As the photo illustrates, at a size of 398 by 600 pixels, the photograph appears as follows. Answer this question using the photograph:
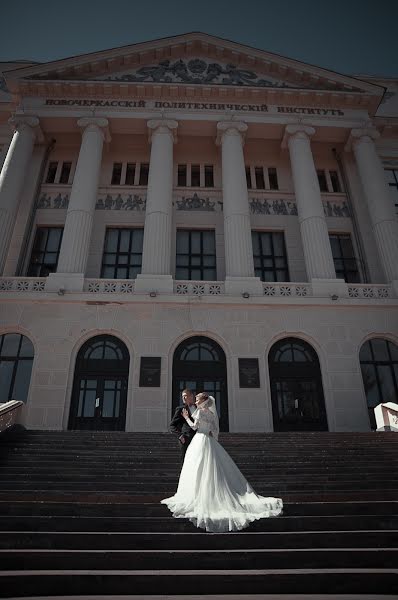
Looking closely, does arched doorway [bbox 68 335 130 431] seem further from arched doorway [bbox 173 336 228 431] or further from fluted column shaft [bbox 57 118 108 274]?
fluted column shaft [bbox 57 118 108 274]

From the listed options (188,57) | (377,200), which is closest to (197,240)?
(377,200)

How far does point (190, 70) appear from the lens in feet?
76.6

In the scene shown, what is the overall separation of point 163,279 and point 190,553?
522 inches

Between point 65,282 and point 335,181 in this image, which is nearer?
point 65,282

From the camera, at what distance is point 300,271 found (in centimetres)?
1988

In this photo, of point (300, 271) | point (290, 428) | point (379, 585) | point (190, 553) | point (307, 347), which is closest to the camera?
point (379, 585)

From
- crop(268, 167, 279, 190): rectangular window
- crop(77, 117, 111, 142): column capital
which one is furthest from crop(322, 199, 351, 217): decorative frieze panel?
crop(77, 117, 111, 142): column capital

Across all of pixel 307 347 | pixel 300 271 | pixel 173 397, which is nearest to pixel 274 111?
pixel 300 271

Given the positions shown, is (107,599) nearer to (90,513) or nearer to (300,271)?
(90,513)

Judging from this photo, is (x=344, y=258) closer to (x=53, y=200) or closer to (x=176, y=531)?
(x=53, y=200)

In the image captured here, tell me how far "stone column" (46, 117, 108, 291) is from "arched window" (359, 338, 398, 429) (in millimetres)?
12309

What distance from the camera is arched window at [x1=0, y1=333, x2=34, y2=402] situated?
15.3 m

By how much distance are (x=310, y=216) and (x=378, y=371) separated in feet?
25.7

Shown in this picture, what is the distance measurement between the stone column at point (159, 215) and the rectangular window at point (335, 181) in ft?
31.1
